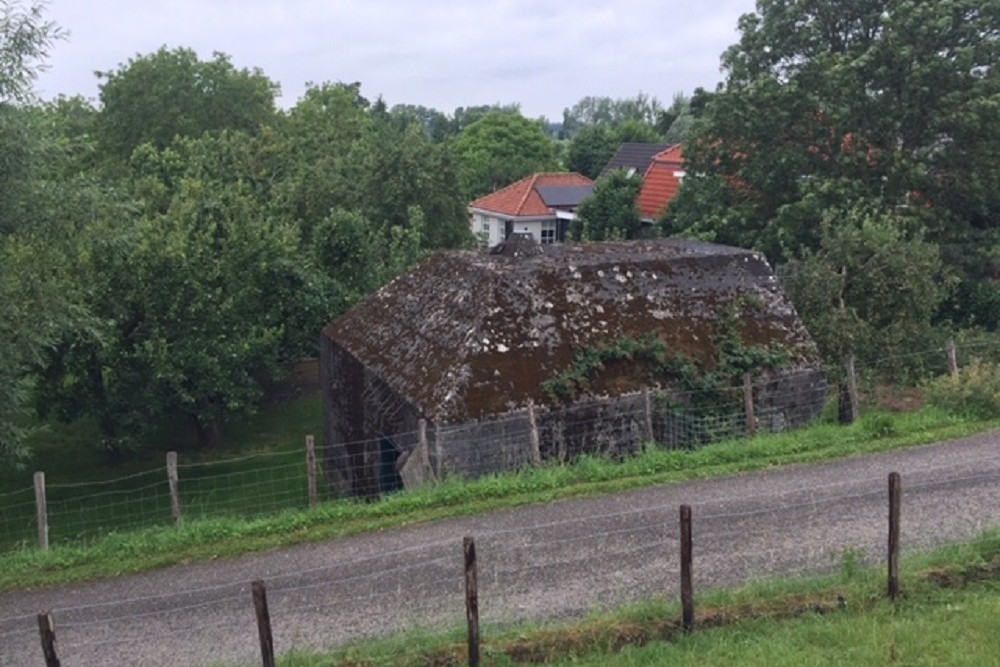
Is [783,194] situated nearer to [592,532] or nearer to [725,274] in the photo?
[725,274]

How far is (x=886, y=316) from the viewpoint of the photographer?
19938mm

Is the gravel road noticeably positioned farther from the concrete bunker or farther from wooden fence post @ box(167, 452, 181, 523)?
the concrete bunker

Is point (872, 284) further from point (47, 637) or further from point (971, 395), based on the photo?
point (47, 637)

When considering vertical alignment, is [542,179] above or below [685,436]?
above

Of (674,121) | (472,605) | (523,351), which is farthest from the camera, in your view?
(674,121)

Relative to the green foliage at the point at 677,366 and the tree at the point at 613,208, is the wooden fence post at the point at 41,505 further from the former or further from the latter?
the tree at the point at 613,208

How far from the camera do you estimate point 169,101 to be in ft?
146

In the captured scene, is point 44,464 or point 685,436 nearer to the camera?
point 685,436

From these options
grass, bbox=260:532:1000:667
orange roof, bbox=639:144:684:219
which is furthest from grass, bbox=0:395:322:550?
orange roof, bbox=639:144:684:219

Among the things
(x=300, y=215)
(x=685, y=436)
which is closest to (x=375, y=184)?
(x=300, y=215)

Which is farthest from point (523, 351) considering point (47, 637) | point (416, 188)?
point (416, 188)

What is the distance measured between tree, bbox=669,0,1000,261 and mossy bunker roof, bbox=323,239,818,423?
4.85 metres

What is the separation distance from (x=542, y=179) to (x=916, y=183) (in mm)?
31684

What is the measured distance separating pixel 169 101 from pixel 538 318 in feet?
110
